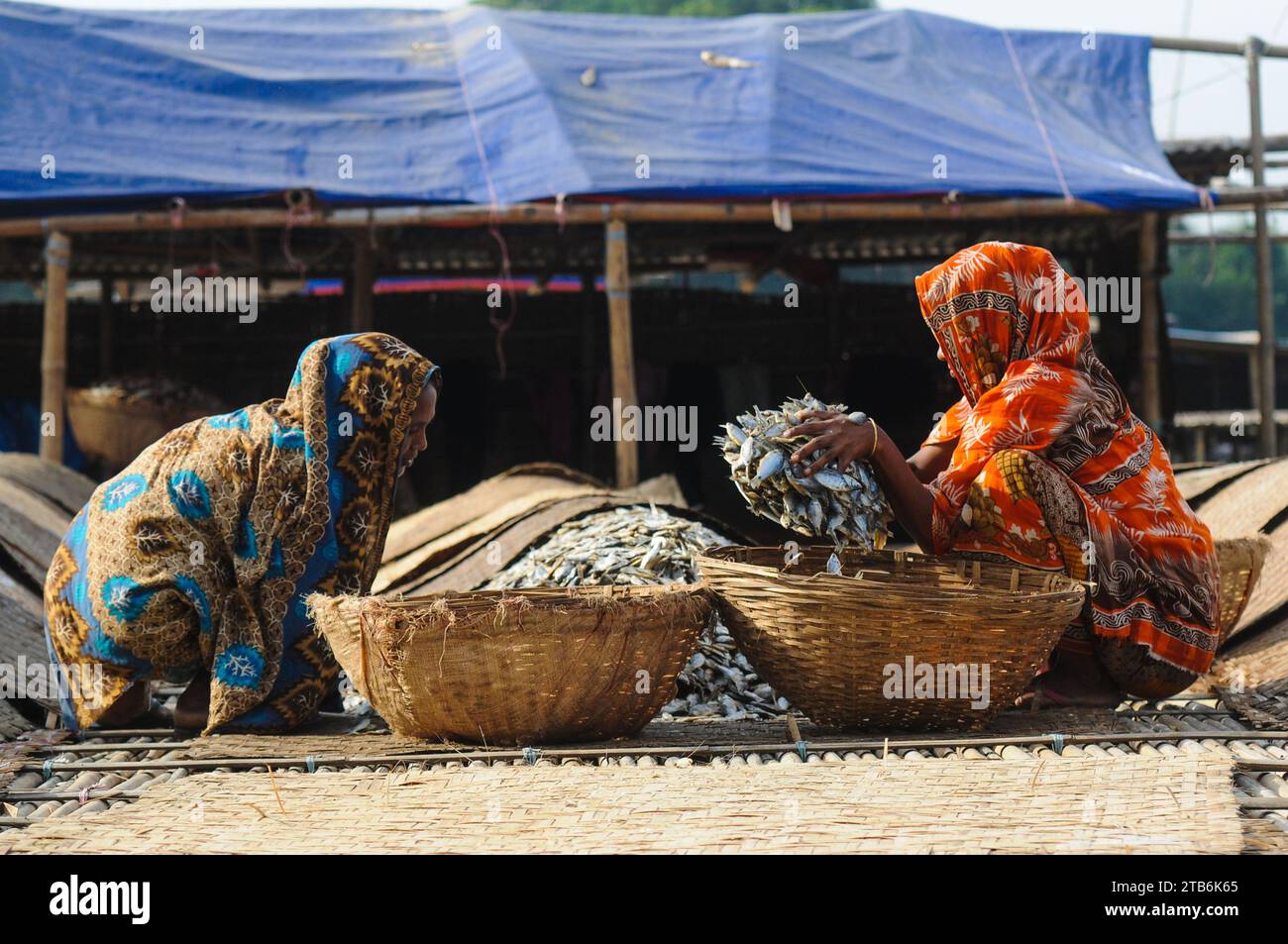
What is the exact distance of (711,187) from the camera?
643cm

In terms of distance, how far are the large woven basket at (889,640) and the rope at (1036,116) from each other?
12.9 ft

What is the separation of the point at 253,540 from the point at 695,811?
4.81 feet

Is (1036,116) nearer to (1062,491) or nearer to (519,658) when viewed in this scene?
(1062,491)

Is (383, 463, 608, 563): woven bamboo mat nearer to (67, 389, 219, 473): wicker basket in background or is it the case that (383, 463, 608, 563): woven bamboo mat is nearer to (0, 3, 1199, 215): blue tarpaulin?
(0, 3, 1199, 215): blue tarpaulin

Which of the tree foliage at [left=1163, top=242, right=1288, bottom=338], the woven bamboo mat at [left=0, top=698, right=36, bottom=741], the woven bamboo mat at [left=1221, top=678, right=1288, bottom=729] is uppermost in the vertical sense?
the tree foliage at [left=1163, top=242, right=1288, bottom=338]

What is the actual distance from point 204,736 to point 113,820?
0.89m

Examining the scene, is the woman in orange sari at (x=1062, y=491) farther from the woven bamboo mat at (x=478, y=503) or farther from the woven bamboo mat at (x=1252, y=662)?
the woven bamboo mat at (x=478, y=503)

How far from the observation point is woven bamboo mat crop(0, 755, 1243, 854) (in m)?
2.14

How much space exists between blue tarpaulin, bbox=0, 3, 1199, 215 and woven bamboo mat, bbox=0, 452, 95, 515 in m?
1.18

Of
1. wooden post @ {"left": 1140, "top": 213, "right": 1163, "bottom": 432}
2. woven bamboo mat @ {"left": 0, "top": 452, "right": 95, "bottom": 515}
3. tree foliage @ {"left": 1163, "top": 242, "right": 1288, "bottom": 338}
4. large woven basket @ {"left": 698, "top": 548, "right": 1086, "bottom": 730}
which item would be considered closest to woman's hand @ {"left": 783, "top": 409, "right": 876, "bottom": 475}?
large woven basket @ {"left": 698, "top": 548, "right": 1086, "bottom": 730}

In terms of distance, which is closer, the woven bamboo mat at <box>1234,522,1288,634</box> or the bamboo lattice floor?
the bamboo lattice floor

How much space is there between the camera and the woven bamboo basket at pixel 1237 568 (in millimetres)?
3975

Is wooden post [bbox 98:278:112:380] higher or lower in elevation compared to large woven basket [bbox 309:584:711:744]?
higher
